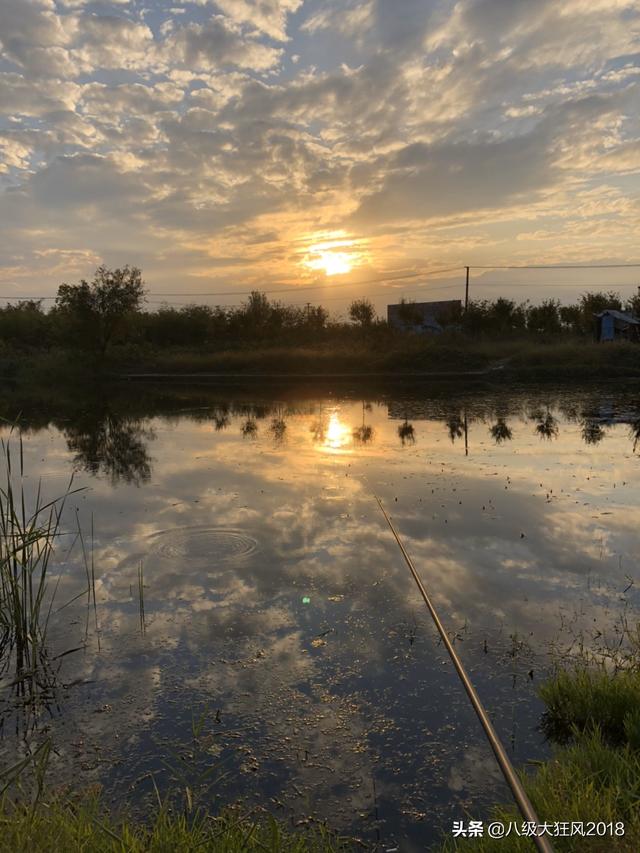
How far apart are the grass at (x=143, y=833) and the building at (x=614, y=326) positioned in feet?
163

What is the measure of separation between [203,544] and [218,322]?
187 ft

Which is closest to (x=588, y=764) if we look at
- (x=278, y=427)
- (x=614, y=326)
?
(x=278, y=427)

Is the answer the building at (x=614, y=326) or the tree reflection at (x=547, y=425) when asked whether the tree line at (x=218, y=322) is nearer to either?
the building at (x=614, y=326)

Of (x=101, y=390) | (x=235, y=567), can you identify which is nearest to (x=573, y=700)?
(x=235, y=567)

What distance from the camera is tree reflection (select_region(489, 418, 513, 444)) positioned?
16656 mm

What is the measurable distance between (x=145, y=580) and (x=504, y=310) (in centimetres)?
5313

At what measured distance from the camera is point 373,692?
188 inches

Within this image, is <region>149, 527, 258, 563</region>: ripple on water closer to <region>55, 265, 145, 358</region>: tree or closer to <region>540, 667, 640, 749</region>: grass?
<region>540, 667, 640, 749</region>: grass

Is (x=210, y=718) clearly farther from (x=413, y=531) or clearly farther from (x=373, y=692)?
(x=413, y=531)

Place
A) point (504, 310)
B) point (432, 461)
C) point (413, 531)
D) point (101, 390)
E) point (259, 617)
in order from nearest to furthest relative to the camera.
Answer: point (259, 617)
point (413, 531)
point (432, 461)
point (101, 390)
point (504, 310)

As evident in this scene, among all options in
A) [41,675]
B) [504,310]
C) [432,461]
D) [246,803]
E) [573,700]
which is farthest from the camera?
[504,310]

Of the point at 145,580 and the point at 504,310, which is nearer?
the point at 145,580

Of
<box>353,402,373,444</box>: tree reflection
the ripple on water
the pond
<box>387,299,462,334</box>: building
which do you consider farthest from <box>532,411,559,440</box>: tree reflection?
<box>387,299,462,334</box>: building

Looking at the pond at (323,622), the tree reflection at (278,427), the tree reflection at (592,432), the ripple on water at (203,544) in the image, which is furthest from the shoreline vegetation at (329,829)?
the tree reflection at (278,427)
